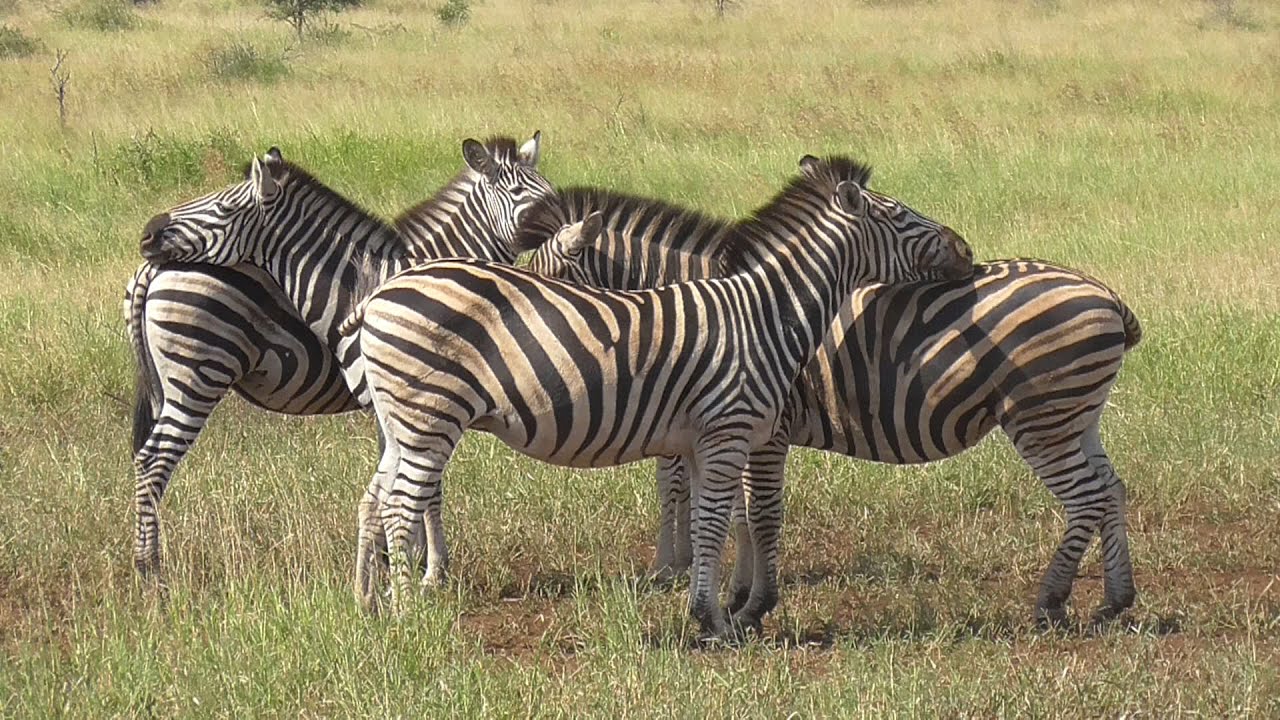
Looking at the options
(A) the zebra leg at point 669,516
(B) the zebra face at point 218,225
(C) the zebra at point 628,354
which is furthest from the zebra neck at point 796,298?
(B) the zebra face at point 218,225

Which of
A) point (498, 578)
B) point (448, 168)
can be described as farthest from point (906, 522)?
point (448, 168)

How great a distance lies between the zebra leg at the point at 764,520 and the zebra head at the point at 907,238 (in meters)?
0.83

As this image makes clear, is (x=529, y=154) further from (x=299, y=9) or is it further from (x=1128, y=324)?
(x=299, y=9)

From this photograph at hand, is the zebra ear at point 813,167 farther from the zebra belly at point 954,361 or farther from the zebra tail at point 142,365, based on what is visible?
the zebra tail at point 142,365

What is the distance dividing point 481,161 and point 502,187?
0.16 m

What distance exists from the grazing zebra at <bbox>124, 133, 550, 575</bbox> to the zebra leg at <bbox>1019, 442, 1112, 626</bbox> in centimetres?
276

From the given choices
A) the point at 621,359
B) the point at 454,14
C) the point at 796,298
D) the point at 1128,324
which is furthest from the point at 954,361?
the point at 454,14

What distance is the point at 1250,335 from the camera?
365 inches

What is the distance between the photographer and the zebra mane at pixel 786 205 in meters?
6.04

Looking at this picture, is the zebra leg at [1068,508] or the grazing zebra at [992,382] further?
the zebra leg at [1068,508]

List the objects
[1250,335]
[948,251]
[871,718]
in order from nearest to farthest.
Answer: [871,718] < [948,251] < [1250,335]

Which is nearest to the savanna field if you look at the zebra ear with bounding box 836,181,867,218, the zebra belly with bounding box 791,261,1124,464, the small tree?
the zebra belly with bounding box 791,261,1124,464

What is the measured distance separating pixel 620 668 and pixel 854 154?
1150cm

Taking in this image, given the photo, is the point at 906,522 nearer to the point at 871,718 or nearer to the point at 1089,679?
the point at 1089,679
